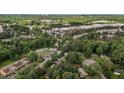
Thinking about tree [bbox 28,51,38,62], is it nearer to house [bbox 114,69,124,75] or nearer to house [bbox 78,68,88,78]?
house [bbox 78,68,88,78]

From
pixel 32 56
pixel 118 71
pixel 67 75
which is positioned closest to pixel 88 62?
pixel 118 71

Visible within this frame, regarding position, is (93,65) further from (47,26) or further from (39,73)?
(47,26)

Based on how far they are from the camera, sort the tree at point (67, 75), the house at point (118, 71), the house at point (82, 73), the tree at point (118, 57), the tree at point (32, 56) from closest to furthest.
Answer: the tree at point (67, 75) → the house at point (82, 73) → the house at point (118, 71) → the tree at point (32, 56) → the tree at point (118, 57)

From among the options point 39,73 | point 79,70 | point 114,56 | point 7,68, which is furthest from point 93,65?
point 7,68

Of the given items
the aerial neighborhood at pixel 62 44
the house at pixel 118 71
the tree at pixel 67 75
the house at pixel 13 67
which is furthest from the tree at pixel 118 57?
the house at pixel 13 67

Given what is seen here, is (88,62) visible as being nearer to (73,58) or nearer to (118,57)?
(73,58)

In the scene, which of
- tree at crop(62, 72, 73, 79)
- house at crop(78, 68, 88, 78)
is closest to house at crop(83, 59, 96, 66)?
house at crop(78, 68, 88, 78)

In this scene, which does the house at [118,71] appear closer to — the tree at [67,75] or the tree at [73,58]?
the tree at [73,58]

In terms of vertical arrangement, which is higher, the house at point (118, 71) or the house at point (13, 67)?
the house at point (13, 67)

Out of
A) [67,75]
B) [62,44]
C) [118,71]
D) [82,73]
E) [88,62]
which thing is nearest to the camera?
[67,75]
